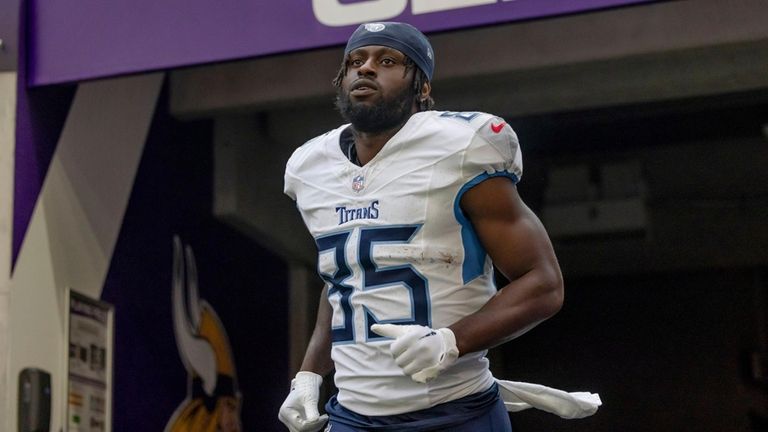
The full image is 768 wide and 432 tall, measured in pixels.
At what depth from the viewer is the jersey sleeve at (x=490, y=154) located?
8.20 feet

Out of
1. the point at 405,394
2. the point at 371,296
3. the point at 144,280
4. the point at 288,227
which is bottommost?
the point at 405,394

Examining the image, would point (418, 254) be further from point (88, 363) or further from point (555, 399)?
point (88, 363)

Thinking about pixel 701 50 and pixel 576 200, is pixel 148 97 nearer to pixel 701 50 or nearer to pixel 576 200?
pixel 701 50

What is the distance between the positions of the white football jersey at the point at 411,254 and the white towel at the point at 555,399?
0.11 meters

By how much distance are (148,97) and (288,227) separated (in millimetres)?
2144

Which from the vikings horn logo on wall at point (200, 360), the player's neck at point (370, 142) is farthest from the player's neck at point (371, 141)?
the vikings horn logo on wall at point (200, 360)

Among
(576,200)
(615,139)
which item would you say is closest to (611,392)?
(576,200)

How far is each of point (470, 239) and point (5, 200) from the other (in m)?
2.99

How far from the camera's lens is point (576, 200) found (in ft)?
28.9

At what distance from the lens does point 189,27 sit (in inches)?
192

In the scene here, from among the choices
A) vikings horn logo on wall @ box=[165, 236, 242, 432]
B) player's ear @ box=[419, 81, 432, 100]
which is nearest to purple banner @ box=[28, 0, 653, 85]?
player's ear @ box=[419, 81, 432, 100]

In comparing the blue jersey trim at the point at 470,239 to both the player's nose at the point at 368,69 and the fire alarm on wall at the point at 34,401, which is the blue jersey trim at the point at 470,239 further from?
the fire alarm on wall at the point at 34,401

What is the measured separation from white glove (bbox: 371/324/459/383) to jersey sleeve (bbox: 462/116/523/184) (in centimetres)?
38

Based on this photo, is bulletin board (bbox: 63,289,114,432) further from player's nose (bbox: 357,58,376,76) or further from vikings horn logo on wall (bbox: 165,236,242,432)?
player's nose (bbox: 357,58,376,76)
